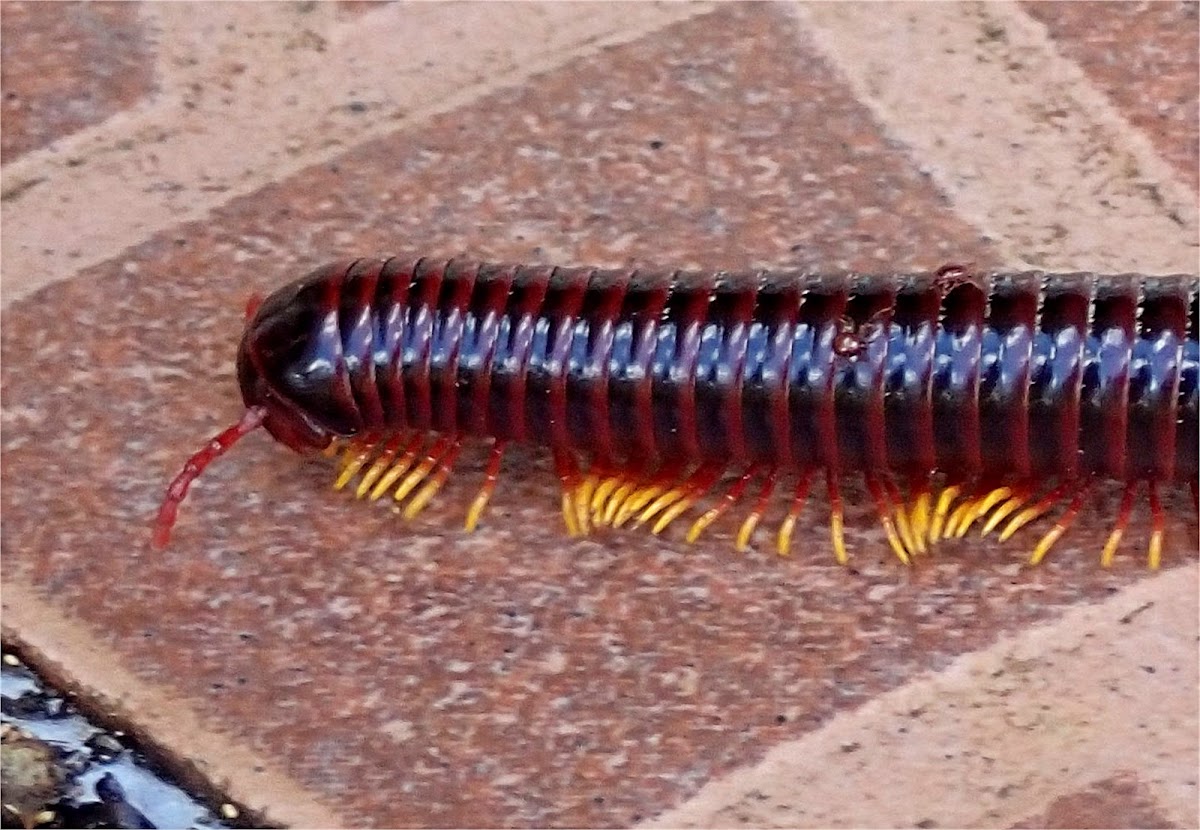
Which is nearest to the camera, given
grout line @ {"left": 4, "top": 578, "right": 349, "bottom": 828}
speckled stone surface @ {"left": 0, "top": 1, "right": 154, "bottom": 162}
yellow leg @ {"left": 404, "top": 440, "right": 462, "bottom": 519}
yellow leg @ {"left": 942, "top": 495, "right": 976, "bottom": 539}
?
grout line @ {"left": 4, "top": 578, "right": 349, "bottom": 828}

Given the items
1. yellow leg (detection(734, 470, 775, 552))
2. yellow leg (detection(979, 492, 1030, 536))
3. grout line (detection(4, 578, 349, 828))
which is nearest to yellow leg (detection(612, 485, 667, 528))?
yellow leg (detection(734, 470, 775, 552))

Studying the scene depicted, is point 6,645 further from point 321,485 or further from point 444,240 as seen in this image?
point 444,240

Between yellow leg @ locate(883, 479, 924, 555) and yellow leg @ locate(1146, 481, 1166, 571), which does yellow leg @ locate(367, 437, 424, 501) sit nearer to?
yellow leg @ locate(883, 479, 924, 555)

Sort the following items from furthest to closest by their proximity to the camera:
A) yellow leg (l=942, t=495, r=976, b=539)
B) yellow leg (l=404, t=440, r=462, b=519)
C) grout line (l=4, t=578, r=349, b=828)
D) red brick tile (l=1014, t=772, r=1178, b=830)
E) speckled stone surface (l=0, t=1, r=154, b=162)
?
speckled stone surface (l=0, t=1, r=154, b=162)
yellow leg (l=404, t=440, r=462, b=519)
yellow leg (l=942, t=495, r=976, b=539)
grout line (l=4, t=578, r=349, b=828)
red brick tile (l=1014, t=772, r=1178, b=830)

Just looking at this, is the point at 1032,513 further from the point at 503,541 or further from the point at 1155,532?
the point at 503,541

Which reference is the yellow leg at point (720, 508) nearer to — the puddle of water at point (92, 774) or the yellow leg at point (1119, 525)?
the yellow leg at point (1119, 525)

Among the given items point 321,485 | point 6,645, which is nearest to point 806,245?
point 321,485

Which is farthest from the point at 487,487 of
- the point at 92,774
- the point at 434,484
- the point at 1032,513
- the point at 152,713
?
the point at 1032,513
